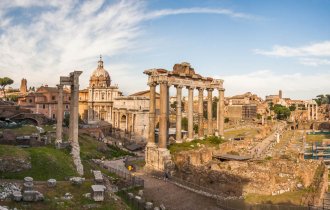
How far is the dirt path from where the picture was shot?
70.6ft

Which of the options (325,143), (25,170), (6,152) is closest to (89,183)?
(25,170)

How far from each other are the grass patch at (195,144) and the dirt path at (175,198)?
642cm

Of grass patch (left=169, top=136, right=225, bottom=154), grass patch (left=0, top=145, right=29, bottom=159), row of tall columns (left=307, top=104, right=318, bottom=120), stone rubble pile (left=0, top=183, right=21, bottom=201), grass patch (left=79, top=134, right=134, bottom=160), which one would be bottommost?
grass patch (left=79, top=134, right=134, bottom=160)

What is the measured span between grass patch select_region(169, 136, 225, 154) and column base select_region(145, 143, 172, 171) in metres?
1.59

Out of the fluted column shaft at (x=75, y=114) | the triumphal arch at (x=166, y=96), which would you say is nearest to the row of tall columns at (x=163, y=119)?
the triumphal arch at (x=166, y=96)

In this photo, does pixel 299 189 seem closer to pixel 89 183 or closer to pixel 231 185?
pixel 231 185

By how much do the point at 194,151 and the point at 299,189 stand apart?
9.54 metres

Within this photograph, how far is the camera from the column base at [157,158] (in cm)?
2889

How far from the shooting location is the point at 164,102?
1195 inches

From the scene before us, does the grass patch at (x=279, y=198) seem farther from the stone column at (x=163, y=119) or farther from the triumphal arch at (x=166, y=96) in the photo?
the stone column at (x=163, y=119)

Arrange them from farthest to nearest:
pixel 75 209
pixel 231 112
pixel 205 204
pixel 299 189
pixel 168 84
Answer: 1. pixel 231 112
2. pixel 168 84
3. pixel 299 189
4. pixel 205 204
5. pixel 75 209

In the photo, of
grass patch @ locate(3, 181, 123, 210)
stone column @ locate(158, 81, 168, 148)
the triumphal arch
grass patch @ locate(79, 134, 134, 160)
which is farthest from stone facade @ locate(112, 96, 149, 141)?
grass patch @ locate(3, 181, 123, 210)

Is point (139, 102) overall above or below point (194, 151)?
above

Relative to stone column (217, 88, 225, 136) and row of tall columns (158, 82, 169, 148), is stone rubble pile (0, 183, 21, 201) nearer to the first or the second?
row of tall columns (158, 82, 169, 148)
